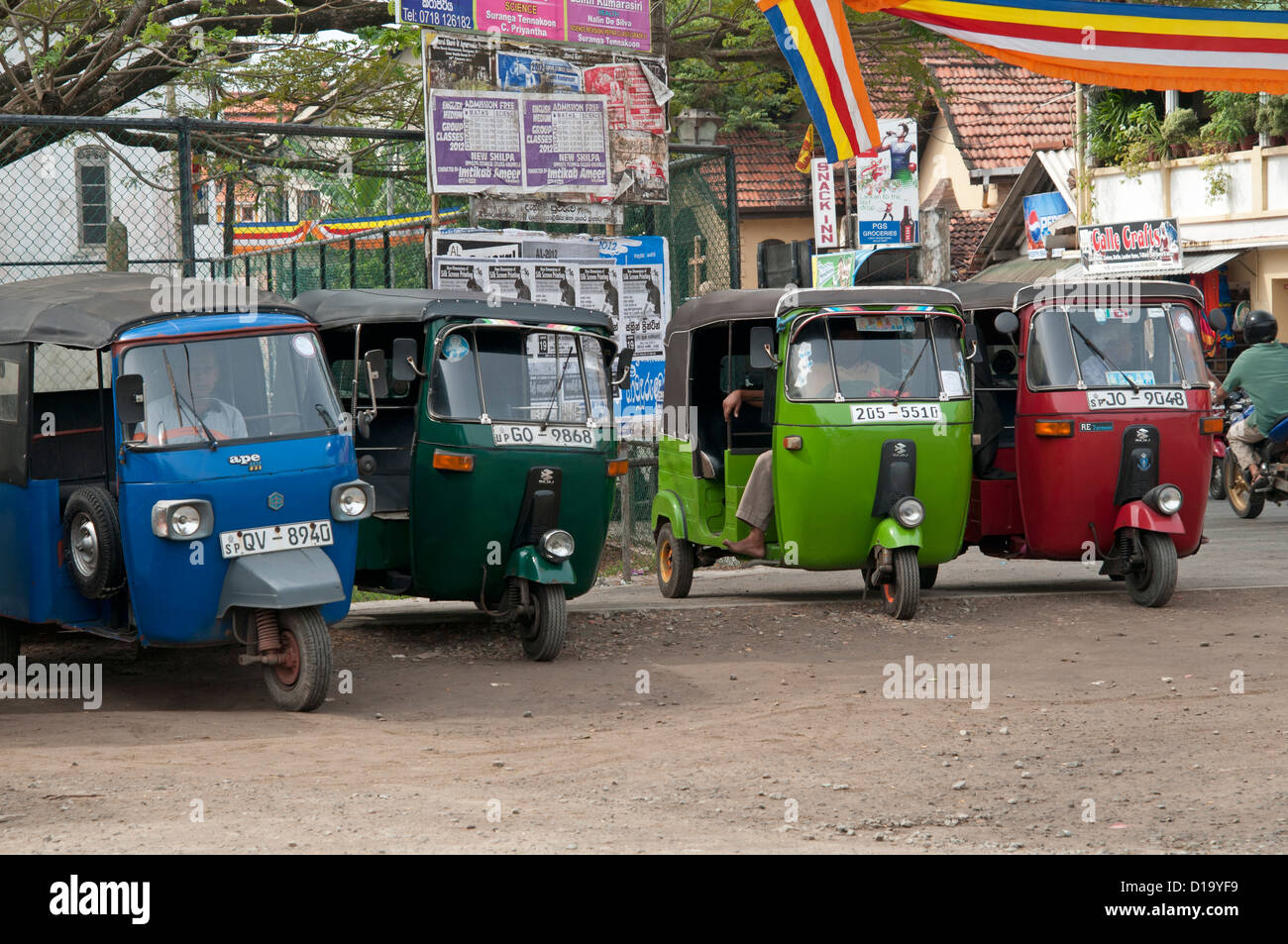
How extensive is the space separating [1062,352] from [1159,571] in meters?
1.67

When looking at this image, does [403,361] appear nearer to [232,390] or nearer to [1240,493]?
[232,390]

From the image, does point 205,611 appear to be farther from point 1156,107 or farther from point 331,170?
point 1156,107

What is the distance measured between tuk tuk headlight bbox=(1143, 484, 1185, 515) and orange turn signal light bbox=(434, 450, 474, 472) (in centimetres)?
477

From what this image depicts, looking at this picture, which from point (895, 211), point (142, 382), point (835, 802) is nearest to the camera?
point (835, 802)

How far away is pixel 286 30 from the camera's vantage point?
15.2 meters

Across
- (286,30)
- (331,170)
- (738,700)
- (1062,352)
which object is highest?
(286,30)

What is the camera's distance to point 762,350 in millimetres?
11492

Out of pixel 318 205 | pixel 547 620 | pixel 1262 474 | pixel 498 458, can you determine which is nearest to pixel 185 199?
pixel 498 458

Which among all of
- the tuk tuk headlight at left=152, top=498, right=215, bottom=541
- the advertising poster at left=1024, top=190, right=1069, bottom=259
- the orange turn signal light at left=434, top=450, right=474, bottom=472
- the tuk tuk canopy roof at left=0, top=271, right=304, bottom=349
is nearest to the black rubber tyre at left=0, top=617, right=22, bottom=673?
the tuk tuk canopy roof at left=0, top=271, right=304, bottom=349

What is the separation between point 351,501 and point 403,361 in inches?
59.0

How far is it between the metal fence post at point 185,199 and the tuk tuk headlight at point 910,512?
4.97 meters

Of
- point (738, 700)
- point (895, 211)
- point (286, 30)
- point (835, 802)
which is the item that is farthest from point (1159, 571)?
point (895, 211)

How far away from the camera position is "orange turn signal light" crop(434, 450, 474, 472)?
387 inches

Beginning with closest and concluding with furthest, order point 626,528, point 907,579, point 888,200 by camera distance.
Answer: point 907,579 < point 626,528 < point 888,200
